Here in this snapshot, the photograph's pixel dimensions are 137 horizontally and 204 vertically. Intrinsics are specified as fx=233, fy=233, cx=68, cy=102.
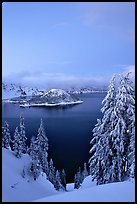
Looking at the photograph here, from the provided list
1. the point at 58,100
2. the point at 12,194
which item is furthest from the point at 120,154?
the point at 58,100

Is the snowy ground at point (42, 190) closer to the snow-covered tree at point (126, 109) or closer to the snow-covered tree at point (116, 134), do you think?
the snow-covered tree at point (116, 134)

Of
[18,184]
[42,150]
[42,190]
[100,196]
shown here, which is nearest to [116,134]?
[18,184]

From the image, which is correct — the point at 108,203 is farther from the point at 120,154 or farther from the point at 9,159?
the point at 9,159

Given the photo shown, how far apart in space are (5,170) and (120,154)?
35.8 ft

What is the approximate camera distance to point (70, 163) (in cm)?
4450

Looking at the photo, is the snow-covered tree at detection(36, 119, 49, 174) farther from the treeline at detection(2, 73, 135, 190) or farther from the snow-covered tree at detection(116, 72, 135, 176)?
the snow-covered tree at detection(116, 72, 135, 176)

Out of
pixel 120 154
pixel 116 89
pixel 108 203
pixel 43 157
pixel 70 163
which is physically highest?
pixel 116 89

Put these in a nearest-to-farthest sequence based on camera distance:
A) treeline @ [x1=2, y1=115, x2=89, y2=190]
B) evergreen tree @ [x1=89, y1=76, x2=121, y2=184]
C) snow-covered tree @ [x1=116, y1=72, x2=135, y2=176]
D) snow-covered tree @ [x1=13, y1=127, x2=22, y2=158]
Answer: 1. snow-covered tree @ [x1=116, y1=72, x2=135, y2=176]
2. evergreen tree @ [x1=89, y1=76, x2=121, y2=184]
3. treeline @ [x1=2, y1=115, x2=89, y2=190]
4. snow-covered tree @ [x1=13, y1=127, x2=22, y2=158]

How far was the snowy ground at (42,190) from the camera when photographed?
4.89 metres

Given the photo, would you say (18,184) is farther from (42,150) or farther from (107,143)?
(42,150)

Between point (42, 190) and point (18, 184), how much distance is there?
3.12 metres

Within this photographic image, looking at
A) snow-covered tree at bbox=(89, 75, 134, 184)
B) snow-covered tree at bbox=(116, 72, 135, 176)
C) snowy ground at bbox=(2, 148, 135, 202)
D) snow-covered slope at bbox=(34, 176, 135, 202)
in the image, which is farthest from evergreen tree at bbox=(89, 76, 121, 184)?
snow-covered slope at bbox=(34, 176, 135, 202)

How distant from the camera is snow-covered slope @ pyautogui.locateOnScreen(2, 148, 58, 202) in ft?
55.6

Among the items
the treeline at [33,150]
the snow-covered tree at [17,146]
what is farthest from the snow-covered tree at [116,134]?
the snow-covered tree at [17,146]
